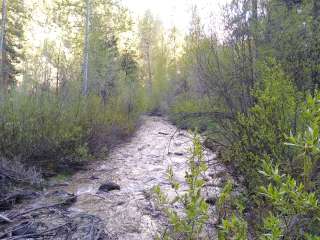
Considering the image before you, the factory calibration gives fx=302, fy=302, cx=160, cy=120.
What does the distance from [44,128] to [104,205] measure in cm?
241

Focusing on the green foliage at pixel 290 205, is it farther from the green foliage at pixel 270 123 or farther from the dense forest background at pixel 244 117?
the green foliage at pixel 270 123

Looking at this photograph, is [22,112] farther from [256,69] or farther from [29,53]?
[29,53]

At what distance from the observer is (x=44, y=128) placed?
6.14 m

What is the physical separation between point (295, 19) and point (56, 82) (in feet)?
18.0

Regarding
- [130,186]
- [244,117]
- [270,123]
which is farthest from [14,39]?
[270,123]

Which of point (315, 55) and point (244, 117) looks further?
point (315, 55)

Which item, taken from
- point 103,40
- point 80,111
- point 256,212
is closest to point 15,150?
point 80,111

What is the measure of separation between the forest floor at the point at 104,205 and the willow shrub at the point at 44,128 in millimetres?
627

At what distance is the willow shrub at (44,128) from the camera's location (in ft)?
18.5

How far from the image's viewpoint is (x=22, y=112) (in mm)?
5922

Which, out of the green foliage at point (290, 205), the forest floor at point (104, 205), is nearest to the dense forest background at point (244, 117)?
the green foliage at point (290, 205)

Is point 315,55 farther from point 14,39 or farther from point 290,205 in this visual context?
point 14,39

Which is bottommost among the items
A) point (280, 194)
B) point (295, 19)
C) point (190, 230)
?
point (190, 230)

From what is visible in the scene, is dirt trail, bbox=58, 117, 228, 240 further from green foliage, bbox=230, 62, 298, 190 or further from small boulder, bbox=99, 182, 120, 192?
green foliage, bbox=230, 62, 298, 190
